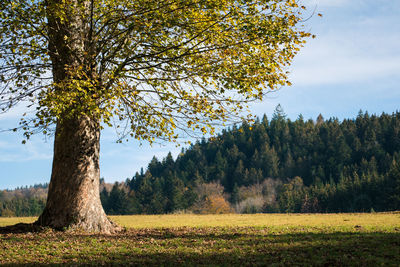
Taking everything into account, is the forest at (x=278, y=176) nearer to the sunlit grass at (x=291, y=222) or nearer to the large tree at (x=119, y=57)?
the sunlit grass at (x=291, y=222)

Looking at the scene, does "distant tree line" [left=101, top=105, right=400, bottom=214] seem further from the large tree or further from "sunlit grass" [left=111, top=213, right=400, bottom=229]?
the large tree

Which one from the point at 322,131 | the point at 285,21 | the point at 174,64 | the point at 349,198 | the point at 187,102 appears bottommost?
the point at 349,198

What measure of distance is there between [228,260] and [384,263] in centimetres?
409

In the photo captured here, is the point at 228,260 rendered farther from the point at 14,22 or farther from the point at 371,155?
the point at 371,155

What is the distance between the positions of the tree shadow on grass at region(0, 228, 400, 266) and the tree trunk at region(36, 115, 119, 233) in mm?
1209

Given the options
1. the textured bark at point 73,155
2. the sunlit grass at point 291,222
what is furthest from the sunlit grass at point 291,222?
the textured bark at point 73,155

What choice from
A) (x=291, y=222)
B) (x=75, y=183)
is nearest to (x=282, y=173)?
(x=291, y=222)

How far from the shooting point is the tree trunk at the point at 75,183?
16.2 m

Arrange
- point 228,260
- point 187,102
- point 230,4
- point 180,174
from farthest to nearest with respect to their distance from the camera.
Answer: point 180,174
point 187,102
point 230,4
point 228,260

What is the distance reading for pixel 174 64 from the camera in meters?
17.0

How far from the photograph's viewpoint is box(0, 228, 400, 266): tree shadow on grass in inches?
420

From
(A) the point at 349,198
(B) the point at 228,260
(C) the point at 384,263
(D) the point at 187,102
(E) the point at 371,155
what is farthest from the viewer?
(E) the point at 371,155

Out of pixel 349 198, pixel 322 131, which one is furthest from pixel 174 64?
pixel 322 131

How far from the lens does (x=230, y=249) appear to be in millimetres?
12367
